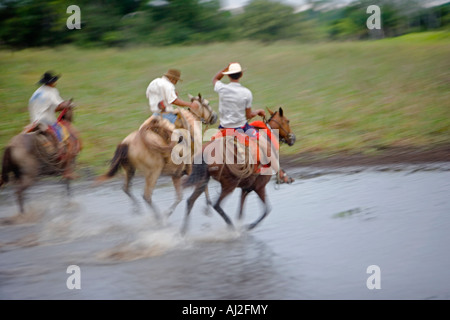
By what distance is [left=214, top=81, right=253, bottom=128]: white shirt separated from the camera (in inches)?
344

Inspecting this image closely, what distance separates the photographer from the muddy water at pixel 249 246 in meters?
6.84

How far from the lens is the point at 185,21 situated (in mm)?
35594

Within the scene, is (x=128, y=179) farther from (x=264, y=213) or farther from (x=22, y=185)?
(x=264, y=213)

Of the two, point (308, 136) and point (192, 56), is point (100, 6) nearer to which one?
point (192, 56)

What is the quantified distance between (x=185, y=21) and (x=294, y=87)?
15.0 meters

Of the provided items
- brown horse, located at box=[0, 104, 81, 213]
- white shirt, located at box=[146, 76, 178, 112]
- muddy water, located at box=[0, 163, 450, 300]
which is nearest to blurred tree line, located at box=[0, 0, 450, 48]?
muddy water, located at box=[0, 163, 450, 300]

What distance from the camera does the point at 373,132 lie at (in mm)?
16922

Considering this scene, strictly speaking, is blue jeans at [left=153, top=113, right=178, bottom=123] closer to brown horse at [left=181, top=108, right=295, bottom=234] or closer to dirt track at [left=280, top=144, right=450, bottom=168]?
brown horse at [left=181, top=108, right=295, bottom=234]

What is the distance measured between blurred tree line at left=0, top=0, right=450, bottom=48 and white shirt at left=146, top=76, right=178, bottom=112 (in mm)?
22341

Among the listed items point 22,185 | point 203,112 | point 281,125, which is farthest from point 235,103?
point 22,185

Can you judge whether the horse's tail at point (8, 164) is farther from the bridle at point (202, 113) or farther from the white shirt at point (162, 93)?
the bridle at point (202, 113)

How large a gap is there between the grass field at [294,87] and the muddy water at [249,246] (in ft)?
13.9

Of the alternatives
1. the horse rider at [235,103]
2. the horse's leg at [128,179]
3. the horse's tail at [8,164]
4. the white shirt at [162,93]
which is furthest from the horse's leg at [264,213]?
the horse's tail at [8,164]

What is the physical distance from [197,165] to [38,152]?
10.0 feet
